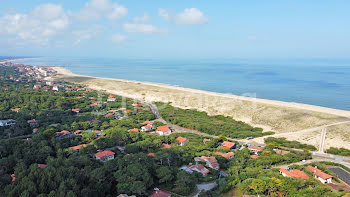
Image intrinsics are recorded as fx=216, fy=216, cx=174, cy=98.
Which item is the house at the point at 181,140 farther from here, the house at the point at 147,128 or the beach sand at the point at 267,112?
the beach sand at the point at 267,112

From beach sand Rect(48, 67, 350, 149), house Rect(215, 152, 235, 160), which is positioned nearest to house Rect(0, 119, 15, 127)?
beach sand Rect(48, 67, 350, 149)

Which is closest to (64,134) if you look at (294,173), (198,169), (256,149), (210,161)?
(198,169)

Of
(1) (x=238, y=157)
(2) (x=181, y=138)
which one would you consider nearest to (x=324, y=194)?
(1) (x=238, y=157)

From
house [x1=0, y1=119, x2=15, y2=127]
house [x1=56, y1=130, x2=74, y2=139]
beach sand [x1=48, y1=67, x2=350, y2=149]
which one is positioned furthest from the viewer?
beach sand [x1=48, y1=67, x2=350, y2=149]

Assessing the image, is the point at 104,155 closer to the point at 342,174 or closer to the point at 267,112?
the point at 342,174

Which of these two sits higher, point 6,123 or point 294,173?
point 294,173

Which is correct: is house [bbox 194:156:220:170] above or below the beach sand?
below

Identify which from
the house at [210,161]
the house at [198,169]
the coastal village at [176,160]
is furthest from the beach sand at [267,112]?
the house at [198,169]

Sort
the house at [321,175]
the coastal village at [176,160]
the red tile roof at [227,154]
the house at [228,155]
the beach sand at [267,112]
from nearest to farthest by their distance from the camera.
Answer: the coastal village at [176,160]
the house at [321,175]
the house at [228,155]
the red tile roof at [227,154]
the beach sand at [267,112]

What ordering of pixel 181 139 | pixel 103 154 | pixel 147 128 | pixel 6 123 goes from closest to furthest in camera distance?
pixel 103 154 < pixel 181 139 < pixel 6 123 < pixel 147 128

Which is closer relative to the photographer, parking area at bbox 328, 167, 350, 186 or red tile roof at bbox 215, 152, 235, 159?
parking area at bbox 328, 167, 350, 186

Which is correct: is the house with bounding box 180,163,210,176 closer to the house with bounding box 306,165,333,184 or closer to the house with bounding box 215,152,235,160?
the house with bounding box 215,152,235,160
